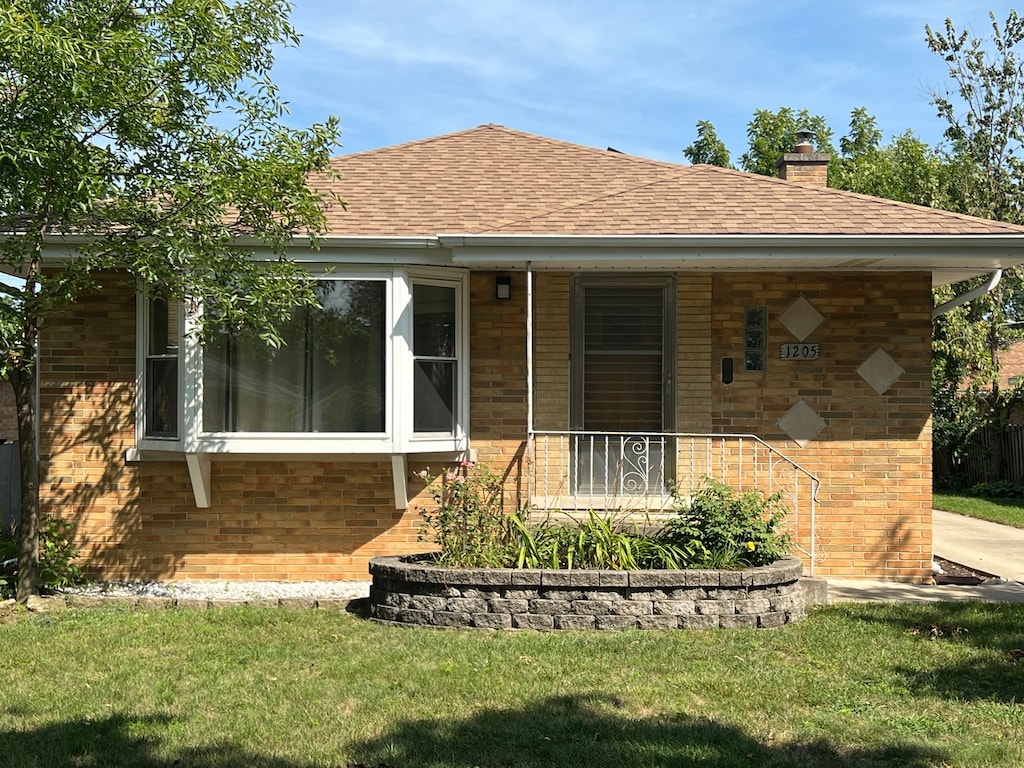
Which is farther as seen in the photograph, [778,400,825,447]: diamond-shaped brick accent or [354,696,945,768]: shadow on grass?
[778,400,825,447]: diamond-shaped brick accent

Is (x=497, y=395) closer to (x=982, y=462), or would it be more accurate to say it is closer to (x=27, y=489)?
(x=27, y=489)

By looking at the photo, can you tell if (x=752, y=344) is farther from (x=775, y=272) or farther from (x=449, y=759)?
(x=449, y=759)

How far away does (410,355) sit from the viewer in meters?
9.12

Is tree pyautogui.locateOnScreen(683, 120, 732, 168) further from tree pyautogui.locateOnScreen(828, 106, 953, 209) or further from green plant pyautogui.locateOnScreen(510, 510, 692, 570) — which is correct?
green plant pyautogui.locateOnScreen(510, 510, 692, 570)

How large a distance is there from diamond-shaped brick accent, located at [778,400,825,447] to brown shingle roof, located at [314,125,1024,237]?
1.77 m

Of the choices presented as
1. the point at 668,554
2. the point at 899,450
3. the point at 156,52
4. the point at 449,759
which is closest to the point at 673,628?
the point at 668,554

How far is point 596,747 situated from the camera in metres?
4.91

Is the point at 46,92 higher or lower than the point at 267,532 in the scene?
higher

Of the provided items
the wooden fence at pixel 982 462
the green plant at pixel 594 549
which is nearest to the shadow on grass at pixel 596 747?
the green plant at pixel 594 549

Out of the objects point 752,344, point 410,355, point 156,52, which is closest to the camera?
point 156,52

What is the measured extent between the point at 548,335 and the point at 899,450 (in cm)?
342

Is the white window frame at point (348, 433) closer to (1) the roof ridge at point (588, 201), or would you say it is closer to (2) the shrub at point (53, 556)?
(1) the roof ridge at point (588, 201)

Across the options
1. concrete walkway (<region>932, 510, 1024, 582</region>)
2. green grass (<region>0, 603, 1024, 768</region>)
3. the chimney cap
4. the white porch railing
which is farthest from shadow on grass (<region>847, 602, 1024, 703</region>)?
the chimney cap

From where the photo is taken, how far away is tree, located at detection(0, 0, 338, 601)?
282 inches
